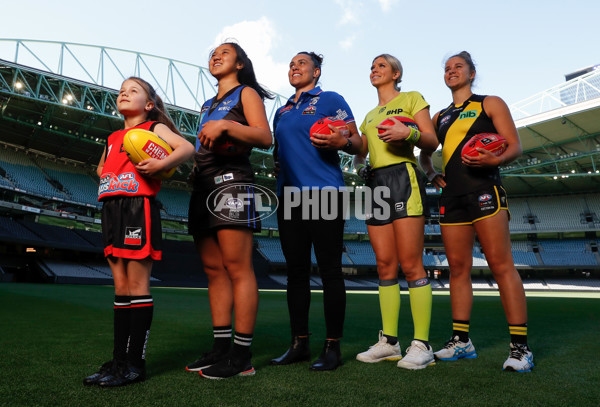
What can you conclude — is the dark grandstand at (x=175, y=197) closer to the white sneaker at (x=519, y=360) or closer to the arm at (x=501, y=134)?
the arm at (x=501, y=134)

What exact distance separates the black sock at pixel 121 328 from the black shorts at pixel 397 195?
1607 mm

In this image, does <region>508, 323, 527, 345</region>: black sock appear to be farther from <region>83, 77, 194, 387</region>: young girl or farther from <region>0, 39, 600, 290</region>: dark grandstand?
<region>0, 39, 600, 290</region>: dark grandstand

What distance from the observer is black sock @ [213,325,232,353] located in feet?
7.33

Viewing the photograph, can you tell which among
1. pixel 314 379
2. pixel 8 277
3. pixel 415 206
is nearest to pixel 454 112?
pixel 415 206

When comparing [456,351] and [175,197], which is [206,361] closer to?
[456,351]

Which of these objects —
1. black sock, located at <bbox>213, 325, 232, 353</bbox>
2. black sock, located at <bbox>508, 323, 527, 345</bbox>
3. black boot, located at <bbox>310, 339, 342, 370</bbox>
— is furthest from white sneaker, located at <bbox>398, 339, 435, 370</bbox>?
black sock, located at <bbox>213, 325, 232, 353</bbox>

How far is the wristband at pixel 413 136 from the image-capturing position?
2529 millimetres

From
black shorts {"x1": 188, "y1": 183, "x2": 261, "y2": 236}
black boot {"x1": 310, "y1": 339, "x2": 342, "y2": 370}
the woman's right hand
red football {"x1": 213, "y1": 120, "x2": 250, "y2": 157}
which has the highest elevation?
red football {"x1": 213, "y1": 120, "x2": 250, "y2": 157}

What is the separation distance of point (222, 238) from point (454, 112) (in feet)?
6.50

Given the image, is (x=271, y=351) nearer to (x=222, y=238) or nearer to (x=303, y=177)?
(x=222, y=238)

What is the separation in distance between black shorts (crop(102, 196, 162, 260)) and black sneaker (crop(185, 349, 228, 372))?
0.62 metres

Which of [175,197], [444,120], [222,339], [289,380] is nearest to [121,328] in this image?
[222,339]

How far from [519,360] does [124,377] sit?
210 cm

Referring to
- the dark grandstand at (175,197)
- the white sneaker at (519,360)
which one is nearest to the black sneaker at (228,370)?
the white sneaker at (519,360)
